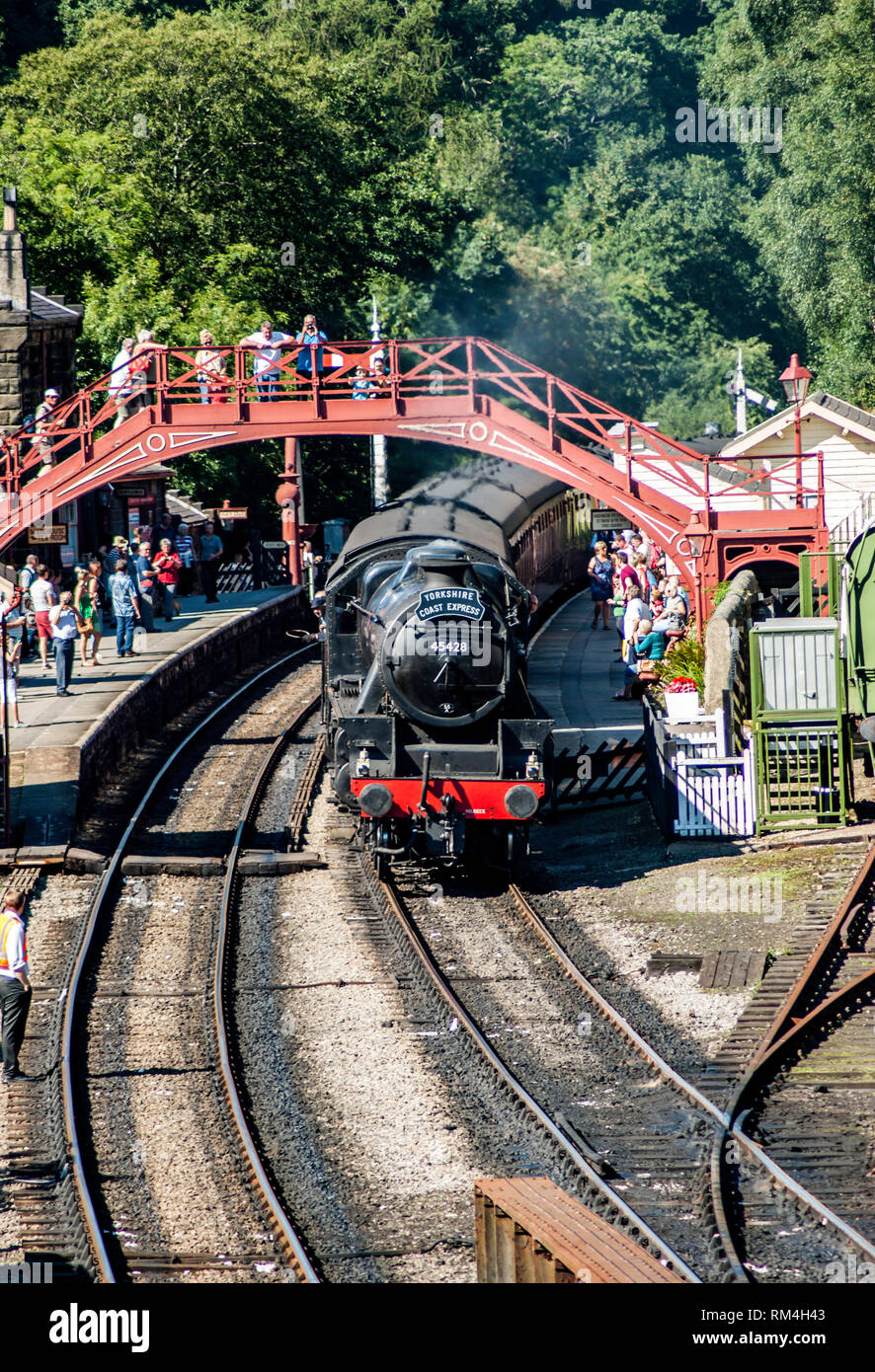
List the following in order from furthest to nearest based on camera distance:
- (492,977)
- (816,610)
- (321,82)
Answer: (321,82) < (816,610) < (492,977)

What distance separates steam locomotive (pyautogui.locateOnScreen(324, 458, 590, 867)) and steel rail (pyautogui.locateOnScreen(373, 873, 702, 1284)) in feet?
2.79

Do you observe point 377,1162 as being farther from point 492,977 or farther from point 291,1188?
point 492,977

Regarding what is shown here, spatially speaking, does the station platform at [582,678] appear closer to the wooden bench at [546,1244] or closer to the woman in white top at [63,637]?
the woman in white top at [63,637]

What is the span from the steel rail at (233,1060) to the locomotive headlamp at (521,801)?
324 centimetres

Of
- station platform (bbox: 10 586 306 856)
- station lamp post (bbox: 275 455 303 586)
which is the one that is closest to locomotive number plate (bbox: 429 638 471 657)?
station platform (bbox: 10 586 306 856)

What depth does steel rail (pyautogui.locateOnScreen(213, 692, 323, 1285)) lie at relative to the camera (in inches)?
395

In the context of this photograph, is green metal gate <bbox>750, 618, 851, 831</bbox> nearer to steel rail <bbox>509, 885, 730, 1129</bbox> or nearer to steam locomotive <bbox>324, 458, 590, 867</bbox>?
steam locomotive <bbox>324, 458, 590, 867</bbox>

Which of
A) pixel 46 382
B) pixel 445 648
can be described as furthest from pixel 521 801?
pixel 46 382

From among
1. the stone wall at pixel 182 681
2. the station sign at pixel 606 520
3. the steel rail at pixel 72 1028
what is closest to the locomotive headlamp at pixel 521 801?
the steel rail at pixel 72 1028

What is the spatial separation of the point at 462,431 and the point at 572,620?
486 inches

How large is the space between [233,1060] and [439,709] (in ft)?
17.3

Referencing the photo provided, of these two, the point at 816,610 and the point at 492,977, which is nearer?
the point at 492,977

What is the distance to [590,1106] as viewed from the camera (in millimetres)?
12594
